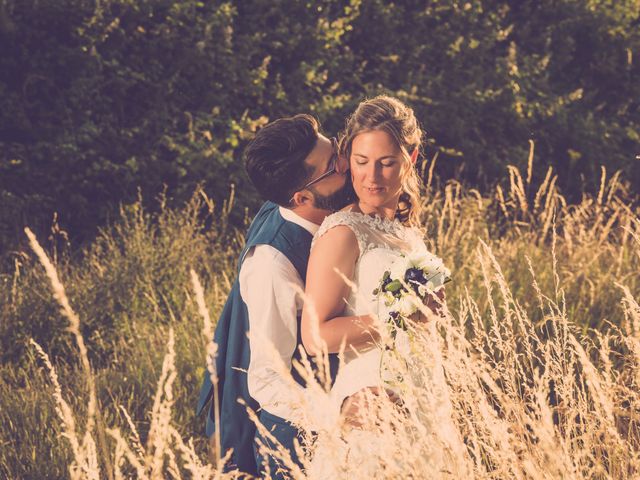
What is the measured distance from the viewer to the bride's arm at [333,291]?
2795 millimetres

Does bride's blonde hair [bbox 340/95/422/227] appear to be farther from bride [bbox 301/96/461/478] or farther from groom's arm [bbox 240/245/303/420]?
groom's arm [bbox 240/245/303/420]

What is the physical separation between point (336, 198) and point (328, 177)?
0.09 meters

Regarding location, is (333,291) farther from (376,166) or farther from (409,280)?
(376,166)

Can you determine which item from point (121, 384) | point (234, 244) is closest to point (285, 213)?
point (121, 384)

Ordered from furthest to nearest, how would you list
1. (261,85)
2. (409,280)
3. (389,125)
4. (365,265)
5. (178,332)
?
(261,85), (178,332), (389,125), (365,265), (409,280)

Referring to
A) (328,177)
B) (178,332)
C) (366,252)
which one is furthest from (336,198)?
(178,332)

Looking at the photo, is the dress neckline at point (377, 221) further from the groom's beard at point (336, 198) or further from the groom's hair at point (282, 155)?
the groom's hair at point (282, 155)

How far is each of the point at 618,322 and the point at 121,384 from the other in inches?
117

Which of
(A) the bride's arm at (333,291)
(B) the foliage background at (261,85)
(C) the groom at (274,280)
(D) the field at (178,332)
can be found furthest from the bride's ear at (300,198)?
(B) the foliage background at (261,85)

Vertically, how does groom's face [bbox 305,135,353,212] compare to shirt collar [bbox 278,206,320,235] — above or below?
above

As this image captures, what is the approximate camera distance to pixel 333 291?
9.18 feet

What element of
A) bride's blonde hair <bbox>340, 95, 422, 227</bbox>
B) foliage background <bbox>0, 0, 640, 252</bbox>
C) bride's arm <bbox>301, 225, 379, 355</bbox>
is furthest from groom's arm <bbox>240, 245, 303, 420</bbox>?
foliage background <bbox>0, 0, 640, 252</bbox>

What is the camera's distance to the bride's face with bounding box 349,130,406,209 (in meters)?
3.02

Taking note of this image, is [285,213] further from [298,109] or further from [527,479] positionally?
[298,109]
